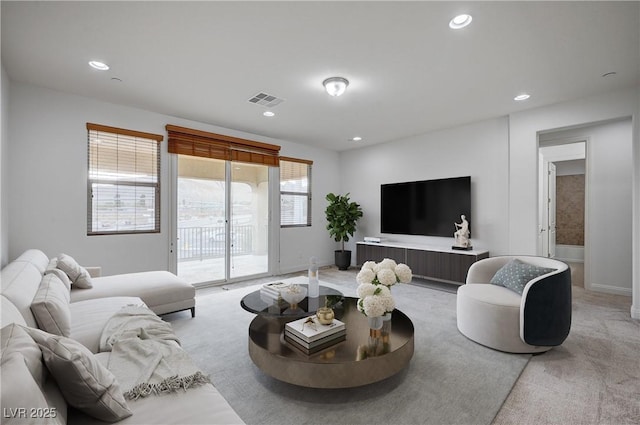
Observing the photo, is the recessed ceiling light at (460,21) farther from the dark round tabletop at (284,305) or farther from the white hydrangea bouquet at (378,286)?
the dark round tabletop at (284,305)

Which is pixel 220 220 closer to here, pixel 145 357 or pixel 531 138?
pixel 145 357

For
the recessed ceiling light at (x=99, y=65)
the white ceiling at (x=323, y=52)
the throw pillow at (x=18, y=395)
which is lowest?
the throw pillow at (x=18, y=395)

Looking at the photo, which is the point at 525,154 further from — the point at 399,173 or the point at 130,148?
the point at 130,148

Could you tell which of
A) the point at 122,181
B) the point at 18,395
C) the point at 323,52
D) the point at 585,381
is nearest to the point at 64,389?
the point at 18,395

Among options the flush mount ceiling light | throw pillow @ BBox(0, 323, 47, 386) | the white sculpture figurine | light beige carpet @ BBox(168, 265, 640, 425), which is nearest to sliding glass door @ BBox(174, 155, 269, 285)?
the flush mount ceiling light

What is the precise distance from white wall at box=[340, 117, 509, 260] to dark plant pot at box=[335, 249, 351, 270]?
23.8 inches

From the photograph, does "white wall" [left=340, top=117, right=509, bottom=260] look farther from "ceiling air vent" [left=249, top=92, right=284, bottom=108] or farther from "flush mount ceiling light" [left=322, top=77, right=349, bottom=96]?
"ceiling air vent" [left=249, top=92, right=284, bottom=108]

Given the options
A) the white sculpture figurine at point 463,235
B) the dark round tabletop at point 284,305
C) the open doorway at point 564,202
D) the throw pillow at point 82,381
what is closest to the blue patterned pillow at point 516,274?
the white sculpture figurine at point 463,235

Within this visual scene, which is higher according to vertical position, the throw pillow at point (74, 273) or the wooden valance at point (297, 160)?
the wooden valance at point (297, 160)

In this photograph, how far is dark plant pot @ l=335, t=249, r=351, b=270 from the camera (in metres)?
6.12

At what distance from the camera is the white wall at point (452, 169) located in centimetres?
454

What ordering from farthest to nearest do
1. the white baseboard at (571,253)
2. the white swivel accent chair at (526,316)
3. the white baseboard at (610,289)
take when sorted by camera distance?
the white baseboard at (571,253) < the white baseboard at (610,289) < the white swivel accent chair at (526,316)

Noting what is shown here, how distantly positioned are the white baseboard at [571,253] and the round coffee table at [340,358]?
6.77 metres

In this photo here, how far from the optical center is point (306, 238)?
20.5 ft
